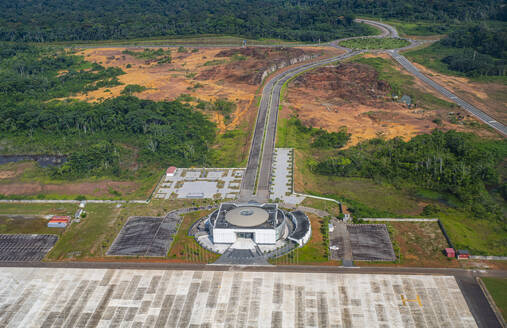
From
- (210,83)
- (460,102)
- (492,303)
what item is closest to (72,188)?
(210,83)

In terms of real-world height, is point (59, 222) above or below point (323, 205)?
above

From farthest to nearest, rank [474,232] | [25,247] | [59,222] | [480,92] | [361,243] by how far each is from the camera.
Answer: [480,92] < [59,222] < [474,232] < [25,247] < [361,243]

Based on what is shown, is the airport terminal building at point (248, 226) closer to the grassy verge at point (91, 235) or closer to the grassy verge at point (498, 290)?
the grassy verge at point (91, 235)

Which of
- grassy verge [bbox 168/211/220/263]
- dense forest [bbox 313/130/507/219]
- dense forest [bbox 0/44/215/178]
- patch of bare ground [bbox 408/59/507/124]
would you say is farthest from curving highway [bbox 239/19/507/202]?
grassy verge [bbox 168/211/220/263]

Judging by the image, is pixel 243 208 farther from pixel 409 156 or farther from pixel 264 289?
pixel 409 156

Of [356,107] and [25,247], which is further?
[356,107]

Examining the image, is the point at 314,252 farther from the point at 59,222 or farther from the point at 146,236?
the point at 59,222
